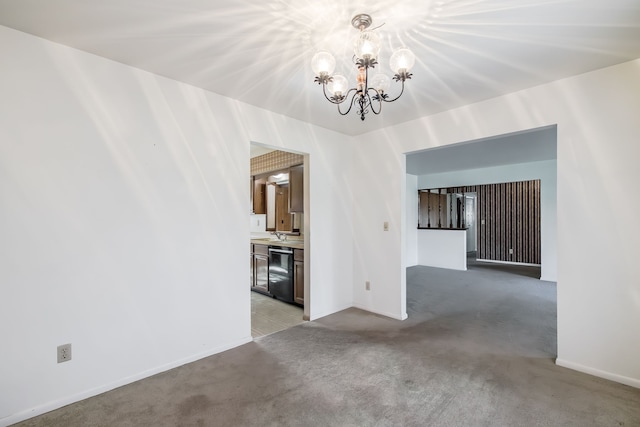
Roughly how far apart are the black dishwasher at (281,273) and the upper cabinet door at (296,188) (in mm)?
672

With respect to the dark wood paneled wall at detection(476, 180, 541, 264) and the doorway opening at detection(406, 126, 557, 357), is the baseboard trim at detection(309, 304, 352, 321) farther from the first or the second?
the dark wood paneled wall at detection(476, 180, 541, 264)

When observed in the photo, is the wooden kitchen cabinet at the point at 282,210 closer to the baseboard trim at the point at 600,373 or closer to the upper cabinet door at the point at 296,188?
the upper cabinet door at the point at 296,188

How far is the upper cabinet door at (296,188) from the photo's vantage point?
445cm

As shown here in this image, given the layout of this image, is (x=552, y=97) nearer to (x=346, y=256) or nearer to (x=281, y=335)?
(x=346, y=256)

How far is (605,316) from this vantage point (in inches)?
91.5

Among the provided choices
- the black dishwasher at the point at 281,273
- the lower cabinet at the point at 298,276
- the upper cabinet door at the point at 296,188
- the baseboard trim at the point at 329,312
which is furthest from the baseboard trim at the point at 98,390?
the upper cabinet door at the point at 296,188

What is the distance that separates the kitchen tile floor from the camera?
133 inches

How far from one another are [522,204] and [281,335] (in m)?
7.98

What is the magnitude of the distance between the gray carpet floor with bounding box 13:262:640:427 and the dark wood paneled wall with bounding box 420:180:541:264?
210 inches

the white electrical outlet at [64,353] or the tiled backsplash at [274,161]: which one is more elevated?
the tiled backsplash at [274,161]

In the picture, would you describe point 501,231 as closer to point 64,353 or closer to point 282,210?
point 282,210

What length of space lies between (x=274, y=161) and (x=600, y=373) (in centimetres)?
454

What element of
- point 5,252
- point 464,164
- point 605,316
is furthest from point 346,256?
point 464,164

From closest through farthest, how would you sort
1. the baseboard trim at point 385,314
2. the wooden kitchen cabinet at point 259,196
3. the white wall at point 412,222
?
the baseboard trim at point 385,314, the wooden kitchen cabinet at point 259,196, the white wall at point 412,222
